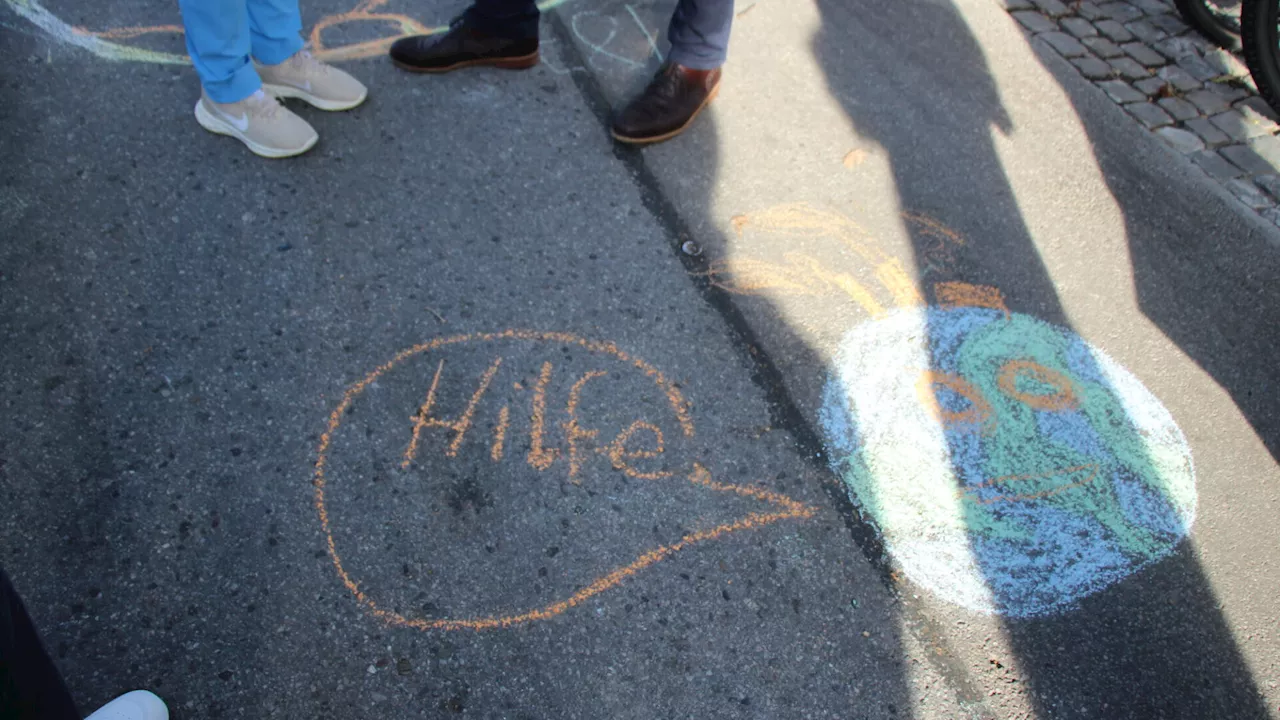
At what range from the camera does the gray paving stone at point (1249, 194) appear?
316 centimetres

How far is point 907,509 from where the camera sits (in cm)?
219

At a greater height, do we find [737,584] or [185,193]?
[185,193]

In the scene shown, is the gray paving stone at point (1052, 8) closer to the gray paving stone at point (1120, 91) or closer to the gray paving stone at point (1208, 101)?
the gray paving stone at point (1120, 91)

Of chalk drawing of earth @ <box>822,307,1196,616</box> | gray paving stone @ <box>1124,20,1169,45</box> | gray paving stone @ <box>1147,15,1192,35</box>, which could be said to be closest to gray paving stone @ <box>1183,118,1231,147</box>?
gray paving stone @ <box>1124,20,1169,45</box>

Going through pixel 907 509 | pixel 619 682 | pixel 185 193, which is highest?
pixel 185 193

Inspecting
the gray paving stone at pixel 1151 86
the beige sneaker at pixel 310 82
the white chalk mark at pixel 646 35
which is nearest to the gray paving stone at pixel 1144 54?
the gray paving stone at pixel 1151 86

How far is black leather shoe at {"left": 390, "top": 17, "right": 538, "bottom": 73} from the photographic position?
3133 millimetres

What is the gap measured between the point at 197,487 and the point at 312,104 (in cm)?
159

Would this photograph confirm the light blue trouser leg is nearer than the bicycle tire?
Yes

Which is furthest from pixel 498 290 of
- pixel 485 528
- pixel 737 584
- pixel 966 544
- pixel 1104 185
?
pixel 1104 185

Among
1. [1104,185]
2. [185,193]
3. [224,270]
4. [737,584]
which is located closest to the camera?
[737,584]

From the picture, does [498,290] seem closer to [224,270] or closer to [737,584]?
[224,270]

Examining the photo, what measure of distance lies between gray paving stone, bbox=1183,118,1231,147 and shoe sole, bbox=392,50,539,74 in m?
2.80

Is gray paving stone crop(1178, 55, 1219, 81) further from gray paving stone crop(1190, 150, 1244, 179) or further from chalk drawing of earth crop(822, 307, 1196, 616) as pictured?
chalk drawing of earth crop(822, 307, 1196, 616)
